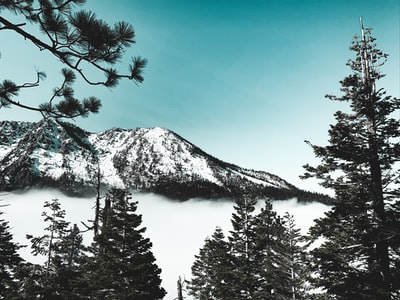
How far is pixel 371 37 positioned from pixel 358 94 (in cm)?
270

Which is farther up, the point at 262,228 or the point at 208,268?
the point at 262,228

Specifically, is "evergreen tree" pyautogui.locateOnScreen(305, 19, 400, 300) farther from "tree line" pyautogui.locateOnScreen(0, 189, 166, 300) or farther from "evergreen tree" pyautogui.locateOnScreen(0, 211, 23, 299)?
"evergreen tree" pyautogui.locateOnScreen(0, 211, 23, 299)

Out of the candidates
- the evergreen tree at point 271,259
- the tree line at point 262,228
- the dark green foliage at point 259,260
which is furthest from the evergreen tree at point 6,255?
the evergreen tree at point 271,259

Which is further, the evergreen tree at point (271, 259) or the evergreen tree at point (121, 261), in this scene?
the evergreen tree at point (271, 259)

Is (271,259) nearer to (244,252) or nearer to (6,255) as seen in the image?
(244,252)

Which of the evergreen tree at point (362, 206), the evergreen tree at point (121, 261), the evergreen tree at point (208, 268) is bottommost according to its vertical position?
the evergreen tree at point (208, 268)

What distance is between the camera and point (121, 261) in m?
17.8

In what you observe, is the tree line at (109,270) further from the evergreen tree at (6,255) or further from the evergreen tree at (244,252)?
the evergreen tree at (244,252)

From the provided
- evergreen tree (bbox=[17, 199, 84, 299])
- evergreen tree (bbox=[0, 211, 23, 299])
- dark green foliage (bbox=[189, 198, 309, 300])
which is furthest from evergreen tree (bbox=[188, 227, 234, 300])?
evergreen tree (bbox=[0, 211, 23, 299])

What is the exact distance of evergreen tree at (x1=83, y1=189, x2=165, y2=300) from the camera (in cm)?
1714

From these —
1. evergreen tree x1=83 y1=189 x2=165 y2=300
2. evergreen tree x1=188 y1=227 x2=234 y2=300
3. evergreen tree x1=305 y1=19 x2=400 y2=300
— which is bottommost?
evergreen tree x1=188 y1=227 x2=234 y2=300

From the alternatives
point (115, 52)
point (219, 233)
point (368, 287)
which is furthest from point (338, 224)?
point (219, 233)

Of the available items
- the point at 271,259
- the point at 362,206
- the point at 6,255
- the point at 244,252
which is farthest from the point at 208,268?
the point at 362,206

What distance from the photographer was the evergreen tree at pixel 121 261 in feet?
56.2
